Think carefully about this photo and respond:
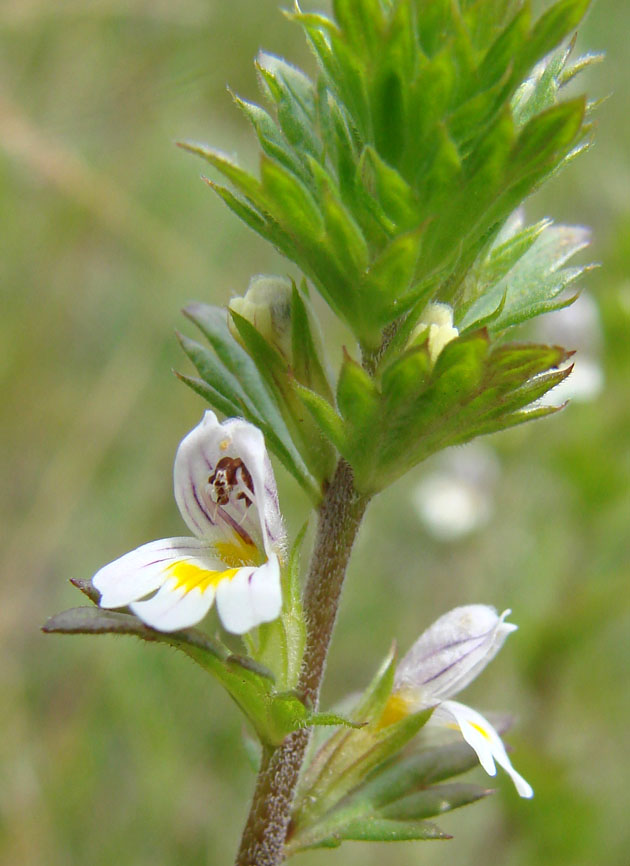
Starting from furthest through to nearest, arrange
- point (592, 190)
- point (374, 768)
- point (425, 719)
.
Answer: point (592, 190) < point (374, 768) < point (425, 719)

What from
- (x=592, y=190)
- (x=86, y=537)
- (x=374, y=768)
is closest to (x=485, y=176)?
(x=374, y=768)

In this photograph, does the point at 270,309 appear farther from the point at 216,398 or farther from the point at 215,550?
the point at 215,550

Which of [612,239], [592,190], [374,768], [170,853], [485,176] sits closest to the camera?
[485,176]

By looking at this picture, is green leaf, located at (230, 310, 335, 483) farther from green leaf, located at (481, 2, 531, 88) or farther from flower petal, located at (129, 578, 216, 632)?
green leaf, located at (481, 2, 531, 88)

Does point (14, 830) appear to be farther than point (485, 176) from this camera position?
Yes

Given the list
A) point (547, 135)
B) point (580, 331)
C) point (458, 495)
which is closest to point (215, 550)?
point (547, 135)

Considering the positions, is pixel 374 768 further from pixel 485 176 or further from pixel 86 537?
pixel 86 537

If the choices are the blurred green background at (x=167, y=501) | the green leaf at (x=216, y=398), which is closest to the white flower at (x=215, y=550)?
the green leaf at (x=216, y=398)

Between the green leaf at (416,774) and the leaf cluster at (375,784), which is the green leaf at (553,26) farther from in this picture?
the green leaf at (416,774)
